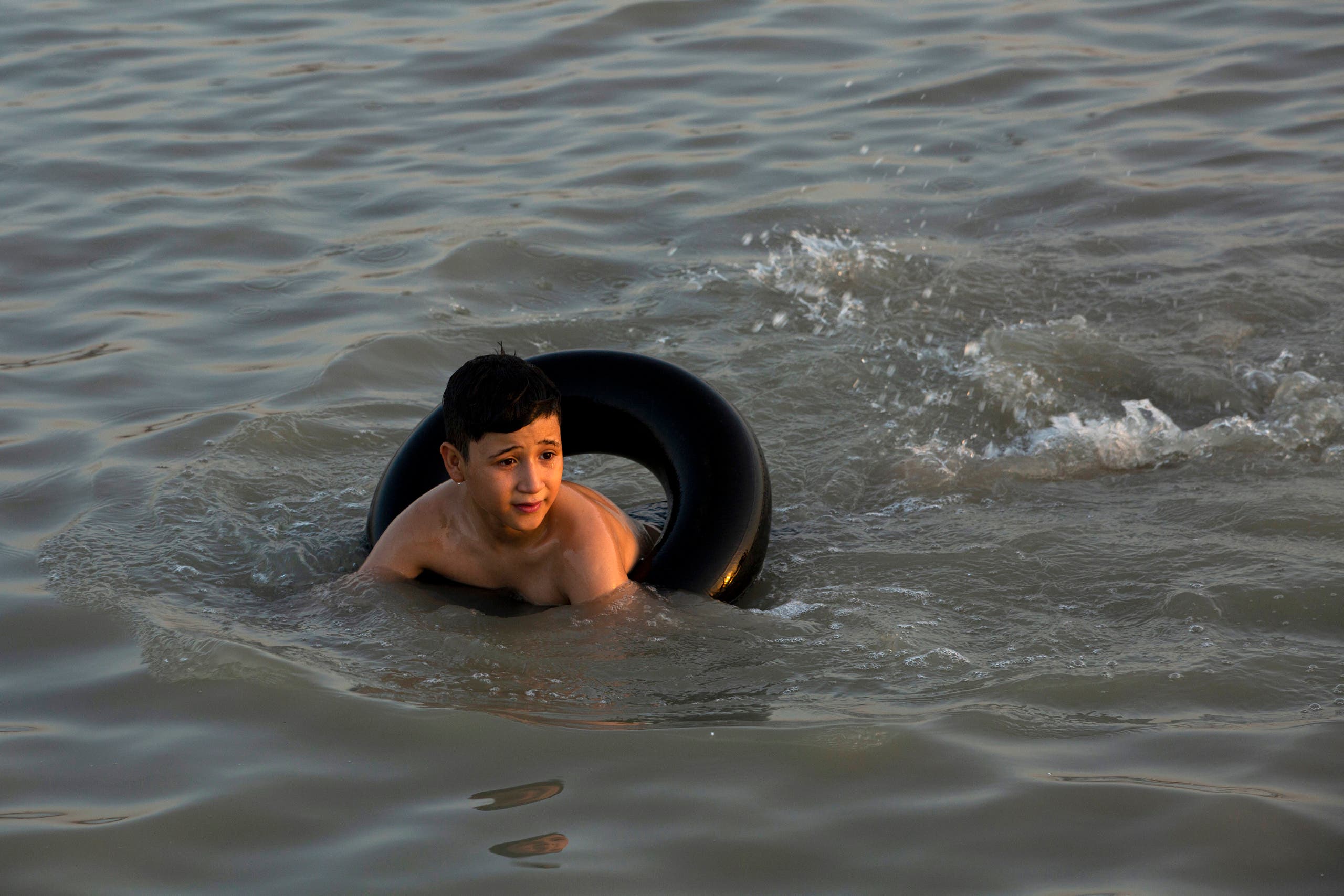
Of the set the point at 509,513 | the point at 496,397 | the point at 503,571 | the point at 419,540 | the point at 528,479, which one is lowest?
the point at 503,571

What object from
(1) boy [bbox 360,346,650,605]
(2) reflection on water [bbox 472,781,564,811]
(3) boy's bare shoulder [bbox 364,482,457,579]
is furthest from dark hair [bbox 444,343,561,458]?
(2) reflection on water [bbox 472,781,564,811]

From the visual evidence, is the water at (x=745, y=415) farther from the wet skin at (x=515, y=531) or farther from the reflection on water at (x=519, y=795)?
the wet skin at (x=515, y=531)

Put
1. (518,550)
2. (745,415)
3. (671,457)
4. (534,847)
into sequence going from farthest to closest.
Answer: (745,415)
(671,457)
(518,550)
(534,847)

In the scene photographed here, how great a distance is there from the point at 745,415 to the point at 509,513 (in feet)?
6.94

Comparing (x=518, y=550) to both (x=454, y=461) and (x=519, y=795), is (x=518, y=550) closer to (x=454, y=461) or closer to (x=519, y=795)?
(x=454, y=461)

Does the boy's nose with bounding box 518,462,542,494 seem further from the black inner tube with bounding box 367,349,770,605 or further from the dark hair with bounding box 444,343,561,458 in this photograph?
the black inner tube with bounding box 367,349,770,605

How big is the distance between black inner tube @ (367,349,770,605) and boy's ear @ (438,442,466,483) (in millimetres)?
407

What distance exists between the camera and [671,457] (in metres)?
4.91

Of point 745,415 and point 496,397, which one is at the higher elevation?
point 496,397

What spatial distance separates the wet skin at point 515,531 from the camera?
14.4 ft

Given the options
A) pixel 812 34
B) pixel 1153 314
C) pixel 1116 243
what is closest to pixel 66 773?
pixel 1153 314

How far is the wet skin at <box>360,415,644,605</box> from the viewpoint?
438 cm

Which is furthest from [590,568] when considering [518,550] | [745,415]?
[745,415]

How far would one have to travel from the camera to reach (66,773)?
365 centimetres
